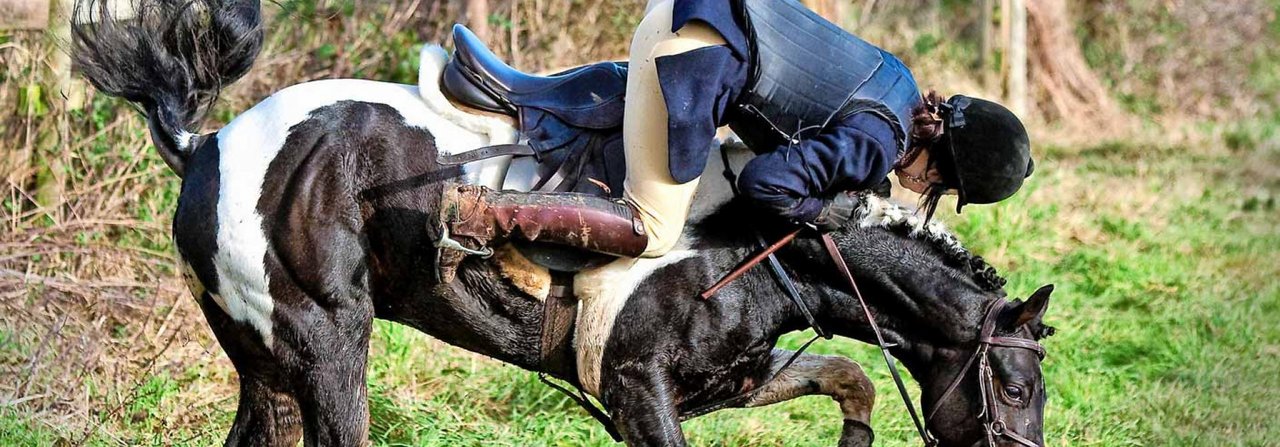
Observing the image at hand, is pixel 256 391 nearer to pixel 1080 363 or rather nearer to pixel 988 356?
pixel 988 356

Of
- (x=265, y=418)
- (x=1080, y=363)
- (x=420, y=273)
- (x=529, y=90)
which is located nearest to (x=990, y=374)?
(x=529, y=90)

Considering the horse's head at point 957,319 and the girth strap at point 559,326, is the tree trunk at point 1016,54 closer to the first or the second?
the horse's head at point 957,319

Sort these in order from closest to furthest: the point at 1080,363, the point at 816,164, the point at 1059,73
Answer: the point at 816,164
the point at 1080,363
the point at 1059,73

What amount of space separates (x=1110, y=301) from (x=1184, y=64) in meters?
8.95

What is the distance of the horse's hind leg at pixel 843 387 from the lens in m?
5.02

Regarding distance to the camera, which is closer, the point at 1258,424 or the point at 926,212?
the point at 926,212

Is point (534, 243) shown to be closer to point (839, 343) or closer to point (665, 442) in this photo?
point (665, 442)

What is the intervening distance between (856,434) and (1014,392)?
33.2 inches

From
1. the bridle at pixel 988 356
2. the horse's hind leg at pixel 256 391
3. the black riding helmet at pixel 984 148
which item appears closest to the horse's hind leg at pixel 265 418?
the horse's hind leg at pixel 256 391

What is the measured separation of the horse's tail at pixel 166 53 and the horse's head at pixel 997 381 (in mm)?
2439

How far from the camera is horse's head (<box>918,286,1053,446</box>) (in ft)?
14.3

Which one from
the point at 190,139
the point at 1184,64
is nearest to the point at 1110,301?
the point at 190,139

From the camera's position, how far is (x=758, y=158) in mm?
4062

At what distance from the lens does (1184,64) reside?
53.5ft
